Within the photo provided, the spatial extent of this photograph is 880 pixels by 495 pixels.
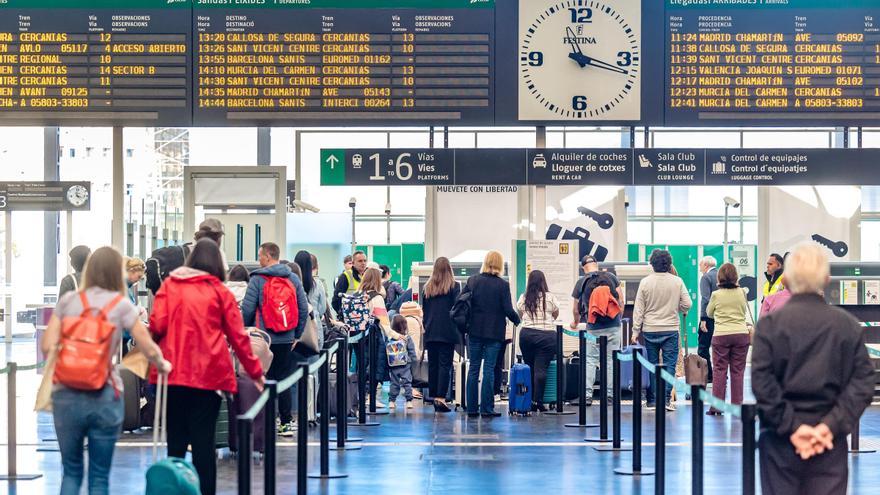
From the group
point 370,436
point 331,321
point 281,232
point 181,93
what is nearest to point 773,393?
point 370,436

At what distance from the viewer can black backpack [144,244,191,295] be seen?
1043 centimetres

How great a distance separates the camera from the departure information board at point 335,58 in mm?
12750

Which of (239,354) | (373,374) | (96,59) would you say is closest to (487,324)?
(373,374)

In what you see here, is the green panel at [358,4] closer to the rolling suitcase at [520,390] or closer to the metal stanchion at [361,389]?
the metal stanchion at [361,389]

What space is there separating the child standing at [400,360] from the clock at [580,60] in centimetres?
260

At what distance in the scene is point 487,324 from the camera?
12680mm

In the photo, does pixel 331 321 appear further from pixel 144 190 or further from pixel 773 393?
pixel 144 190

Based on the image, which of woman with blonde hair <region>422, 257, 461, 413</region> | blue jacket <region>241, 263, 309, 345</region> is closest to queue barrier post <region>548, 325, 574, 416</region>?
woman with blonde hair <region>422, 257, 461, 413</region>

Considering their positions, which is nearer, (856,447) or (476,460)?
(476,460)

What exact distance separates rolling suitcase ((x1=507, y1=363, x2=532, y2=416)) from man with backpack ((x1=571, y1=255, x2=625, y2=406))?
840mm

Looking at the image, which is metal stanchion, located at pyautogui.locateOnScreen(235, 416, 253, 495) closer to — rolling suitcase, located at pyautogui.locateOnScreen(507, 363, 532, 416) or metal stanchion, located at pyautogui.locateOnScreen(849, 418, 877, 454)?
metal stanchion, located at pyautogui.locateOnScreen(849, 418, 877, 454)

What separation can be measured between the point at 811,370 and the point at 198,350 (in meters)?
3.31

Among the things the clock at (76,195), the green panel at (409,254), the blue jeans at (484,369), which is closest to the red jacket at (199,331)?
the blue jeans at (484,369)

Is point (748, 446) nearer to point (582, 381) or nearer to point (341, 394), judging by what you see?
point (341, 394)
